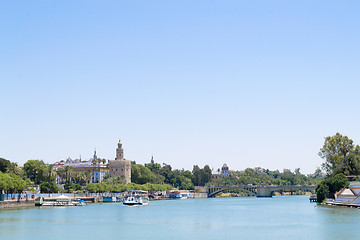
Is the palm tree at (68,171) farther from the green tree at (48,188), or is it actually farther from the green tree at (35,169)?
the green tree at (48,188)

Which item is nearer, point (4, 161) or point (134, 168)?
point (4, 161)

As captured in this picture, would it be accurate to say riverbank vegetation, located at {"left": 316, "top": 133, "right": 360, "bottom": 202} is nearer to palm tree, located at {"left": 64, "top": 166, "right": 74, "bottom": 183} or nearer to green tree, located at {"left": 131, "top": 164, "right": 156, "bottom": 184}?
palm tree, located at {"left": 64, "top": 166, "right": 74, "bottom": 183}

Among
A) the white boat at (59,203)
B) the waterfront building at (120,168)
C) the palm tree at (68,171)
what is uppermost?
the waterfront building at (120,168)

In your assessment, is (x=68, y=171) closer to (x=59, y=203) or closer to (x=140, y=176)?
(x=59, y=203)

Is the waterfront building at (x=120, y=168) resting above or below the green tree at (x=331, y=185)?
above

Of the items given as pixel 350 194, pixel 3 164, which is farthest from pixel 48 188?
pixel 350 194

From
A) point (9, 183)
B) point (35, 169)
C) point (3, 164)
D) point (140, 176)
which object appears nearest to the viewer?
point (9, 183)

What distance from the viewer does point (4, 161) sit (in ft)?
411

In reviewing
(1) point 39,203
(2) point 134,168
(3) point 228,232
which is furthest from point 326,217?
(2) point 134,168

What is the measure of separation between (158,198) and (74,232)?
413 feet

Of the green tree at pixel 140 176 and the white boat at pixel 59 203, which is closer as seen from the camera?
the white boat at pixel 59 203

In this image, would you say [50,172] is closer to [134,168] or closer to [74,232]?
[134,168]

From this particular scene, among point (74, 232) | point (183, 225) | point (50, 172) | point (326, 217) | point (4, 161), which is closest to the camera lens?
point (74, 232)

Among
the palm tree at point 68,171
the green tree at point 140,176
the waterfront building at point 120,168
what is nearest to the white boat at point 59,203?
the palm tree at point 68,171
